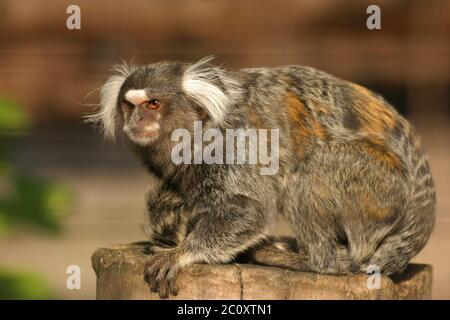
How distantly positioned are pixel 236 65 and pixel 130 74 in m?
5.09

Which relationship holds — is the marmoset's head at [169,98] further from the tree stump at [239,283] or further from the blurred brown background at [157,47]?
the blurred brown background at [157,47]

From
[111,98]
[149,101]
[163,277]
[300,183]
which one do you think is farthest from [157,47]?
[163,277]

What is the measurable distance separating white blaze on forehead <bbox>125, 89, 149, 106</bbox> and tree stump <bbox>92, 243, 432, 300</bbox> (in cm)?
89

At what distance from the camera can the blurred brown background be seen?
10586 mm

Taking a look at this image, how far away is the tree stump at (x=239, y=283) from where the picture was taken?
4836 mm

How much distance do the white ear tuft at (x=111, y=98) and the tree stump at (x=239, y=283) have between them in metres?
0.98

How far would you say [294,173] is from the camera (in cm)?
531

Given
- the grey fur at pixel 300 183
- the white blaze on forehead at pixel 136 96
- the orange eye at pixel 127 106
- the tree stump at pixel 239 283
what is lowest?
the tree stump at pixel 239 283

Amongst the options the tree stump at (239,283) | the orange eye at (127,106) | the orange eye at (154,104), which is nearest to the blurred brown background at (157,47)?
the orange eye at (127,106)

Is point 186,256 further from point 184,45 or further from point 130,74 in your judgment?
point 184,45

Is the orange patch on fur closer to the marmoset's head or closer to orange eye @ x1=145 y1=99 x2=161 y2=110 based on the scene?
the marmoset's head

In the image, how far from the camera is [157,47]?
35.0ft

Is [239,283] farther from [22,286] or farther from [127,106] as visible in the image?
[127,106]

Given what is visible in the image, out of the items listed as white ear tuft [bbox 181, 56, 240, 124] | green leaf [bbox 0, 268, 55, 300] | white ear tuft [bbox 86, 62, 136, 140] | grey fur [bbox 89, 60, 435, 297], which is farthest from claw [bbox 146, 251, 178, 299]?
white ear tuft [bbox 86, 62, 136, 140]
